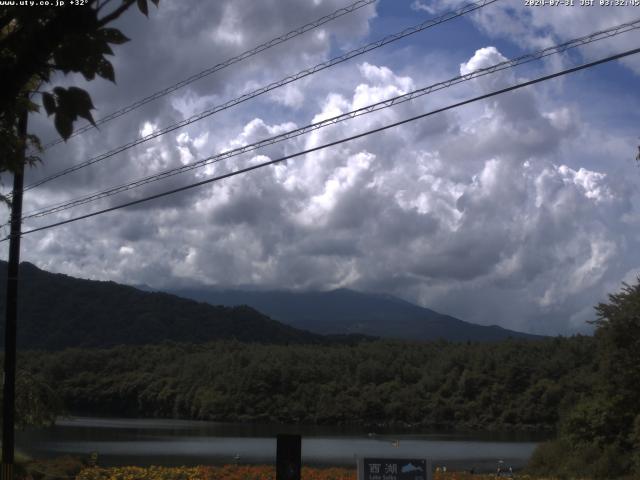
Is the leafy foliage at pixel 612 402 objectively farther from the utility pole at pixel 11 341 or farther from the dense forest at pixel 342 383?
the dense forest at pixel 342 383

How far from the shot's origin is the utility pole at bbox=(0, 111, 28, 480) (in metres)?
17.6

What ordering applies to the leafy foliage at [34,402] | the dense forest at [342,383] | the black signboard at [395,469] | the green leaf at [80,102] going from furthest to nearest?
1. the dense forest at [342,383]
2. the leafy foliage at [34,402]
3. the black signboard at [395,469]
4. the green leaf at [80,102]

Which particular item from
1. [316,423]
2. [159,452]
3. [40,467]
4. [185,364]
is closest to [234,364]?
[185,364]

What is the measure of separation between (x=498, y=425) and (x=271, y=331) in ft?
284

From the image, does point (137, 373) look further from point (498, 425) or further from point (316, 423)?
point (498, 425)

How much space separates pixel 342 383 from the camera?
86.6 meters

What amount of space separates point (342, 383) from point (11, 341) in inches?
2743

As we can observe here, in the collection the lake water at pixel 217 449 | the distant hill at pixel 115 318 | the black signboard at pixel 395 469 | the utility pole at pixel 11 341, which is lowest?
the lake water at pixel 217 449

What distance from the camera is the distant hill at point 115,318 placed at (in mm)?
142500

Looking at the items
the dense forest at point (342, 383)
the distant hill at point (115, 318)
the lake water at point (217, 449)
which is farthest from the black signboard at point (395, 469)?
the distant hill at point (115, 318)

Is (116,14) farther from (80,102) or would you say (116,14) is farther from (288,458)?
(288,458)

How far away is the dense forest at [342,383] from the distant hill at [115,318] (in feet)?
149

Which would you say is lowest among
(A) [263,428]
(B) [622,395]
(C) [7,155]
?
(A) [263,428]

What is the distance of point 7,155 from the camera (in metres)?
5.44
